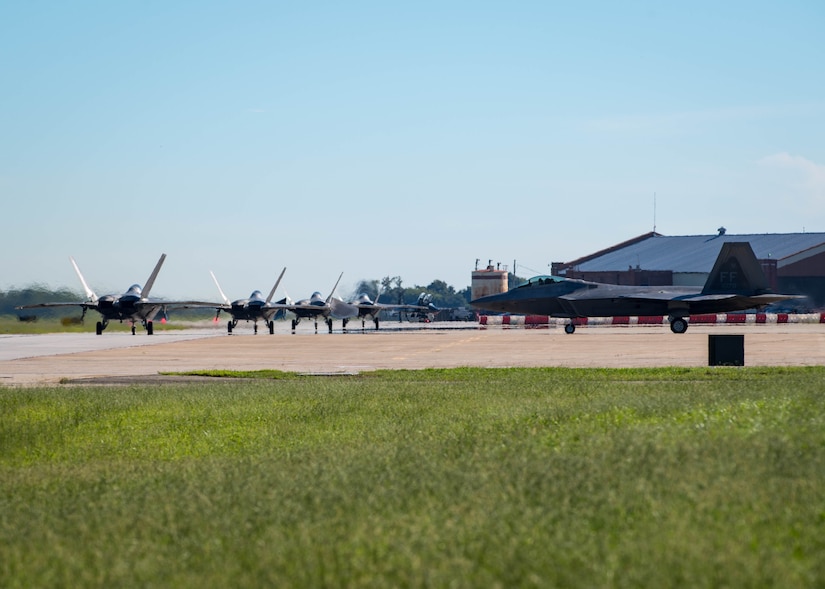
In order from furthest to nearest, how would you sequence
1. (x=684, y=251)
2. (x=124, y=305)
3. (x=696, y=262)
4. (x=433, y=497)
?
(x=684, y=251), (x=696, y=262), (x=124, y=305), (x=433, y=497)

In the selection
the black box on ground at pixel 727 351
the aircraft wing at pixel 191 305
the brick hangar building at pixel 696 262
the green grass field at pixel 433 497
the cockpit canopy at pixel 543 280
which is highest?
the brick hangar building at pixel 696 262

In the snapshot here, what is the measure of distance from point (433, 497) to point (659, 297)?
4531 centimetres

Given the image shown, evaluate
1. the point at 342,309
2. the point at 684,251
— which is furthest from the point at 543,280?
the point at 684,251

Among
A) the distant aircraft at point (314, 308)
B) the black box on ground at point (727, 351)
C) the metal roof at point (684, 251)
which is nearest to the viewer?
the black box on ground at point (727, 351)

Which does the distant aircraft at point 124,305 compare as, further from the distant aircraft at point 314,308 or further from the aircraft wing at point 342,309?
the aircraft wing at point 342,309

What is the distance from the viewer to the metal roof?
104m

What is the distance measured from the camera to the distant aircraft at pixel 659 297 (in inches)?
1994

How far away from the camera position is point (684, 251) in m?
112

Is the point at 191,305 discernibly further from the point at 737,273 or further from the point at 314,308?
the point at 737,273

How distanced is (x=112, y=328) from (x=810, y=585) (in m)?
72.2

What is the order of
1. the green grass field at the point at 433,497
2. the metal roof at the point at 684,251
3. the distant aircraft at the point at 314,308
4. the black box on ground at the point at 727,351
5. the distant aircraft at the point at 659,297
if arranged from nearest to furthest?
1. the green grass field at the point at 433,497
2. the black box on ground at the point at 727,351
3. the distant aircraft at the point at 659,297
4. the distant aircraft at the point at 314,308
5. the metal roof at the point at 684,251

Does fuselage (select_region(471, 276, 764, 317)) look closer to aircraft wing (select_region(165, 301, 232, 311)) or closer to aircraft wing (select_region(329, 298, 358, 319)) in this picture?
aircraft wing (select_region(165, 301, 232, 311))

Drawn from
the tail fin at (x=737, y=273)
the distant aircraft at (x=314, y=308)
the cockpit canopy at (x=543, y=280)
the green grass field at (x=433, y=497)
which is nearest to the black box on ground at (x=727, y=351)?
the green grass field at (x=433, y=497)

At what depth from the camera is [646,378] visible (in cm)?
2277
